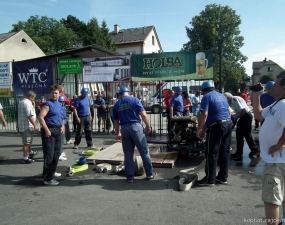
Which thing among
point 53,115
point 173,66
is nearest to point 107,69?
point 173,66

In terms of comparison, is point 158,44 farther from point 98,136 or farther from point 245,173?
point 245,173

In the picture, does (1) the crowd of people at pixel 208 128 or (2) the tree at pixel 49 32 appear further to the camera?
(2) the tree at pixel 49 32

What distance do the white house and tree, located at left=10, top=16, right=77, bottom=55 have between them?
11.6m

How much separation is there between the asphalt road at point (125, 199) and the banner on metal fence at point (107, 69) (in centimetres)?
522

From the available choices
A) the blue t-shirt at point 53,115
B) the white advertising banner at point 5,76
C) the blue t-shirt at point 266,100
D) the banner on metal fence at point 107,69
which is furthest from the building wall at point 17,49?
the blue t-shirt at point 266,100

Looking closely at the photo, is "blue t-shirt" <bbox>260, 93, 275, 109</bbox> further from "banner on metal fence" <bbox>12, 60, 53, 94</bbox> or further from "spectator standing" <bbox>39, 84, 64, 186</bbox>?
"banner on metal fence" <bbox>12, 60, 53, 94</bbox>

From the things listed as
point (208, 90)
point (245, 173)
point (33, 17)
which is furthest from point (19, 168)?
point (33, 17)

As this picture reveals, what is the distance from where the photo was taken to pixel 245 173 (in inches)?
232

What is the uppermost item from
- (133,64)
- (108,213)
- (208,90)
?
(133,64)

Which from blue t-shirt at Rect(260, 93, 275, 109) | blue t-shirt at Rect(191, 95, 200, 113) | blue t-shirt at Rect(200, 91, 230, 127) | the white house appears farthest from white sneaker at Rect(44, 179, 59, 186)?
the white house

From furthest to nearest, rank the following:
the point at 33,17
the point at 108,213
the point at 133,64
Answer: the point at 33,17, the point at 133,64, the point at 108,213

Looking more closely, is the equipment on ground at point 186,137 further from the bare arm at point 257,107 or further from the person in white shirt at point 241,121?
the bare arm at point 257,107

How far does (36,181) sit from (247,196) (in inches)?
170

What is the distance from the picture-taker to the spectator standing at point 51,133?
525 cm
